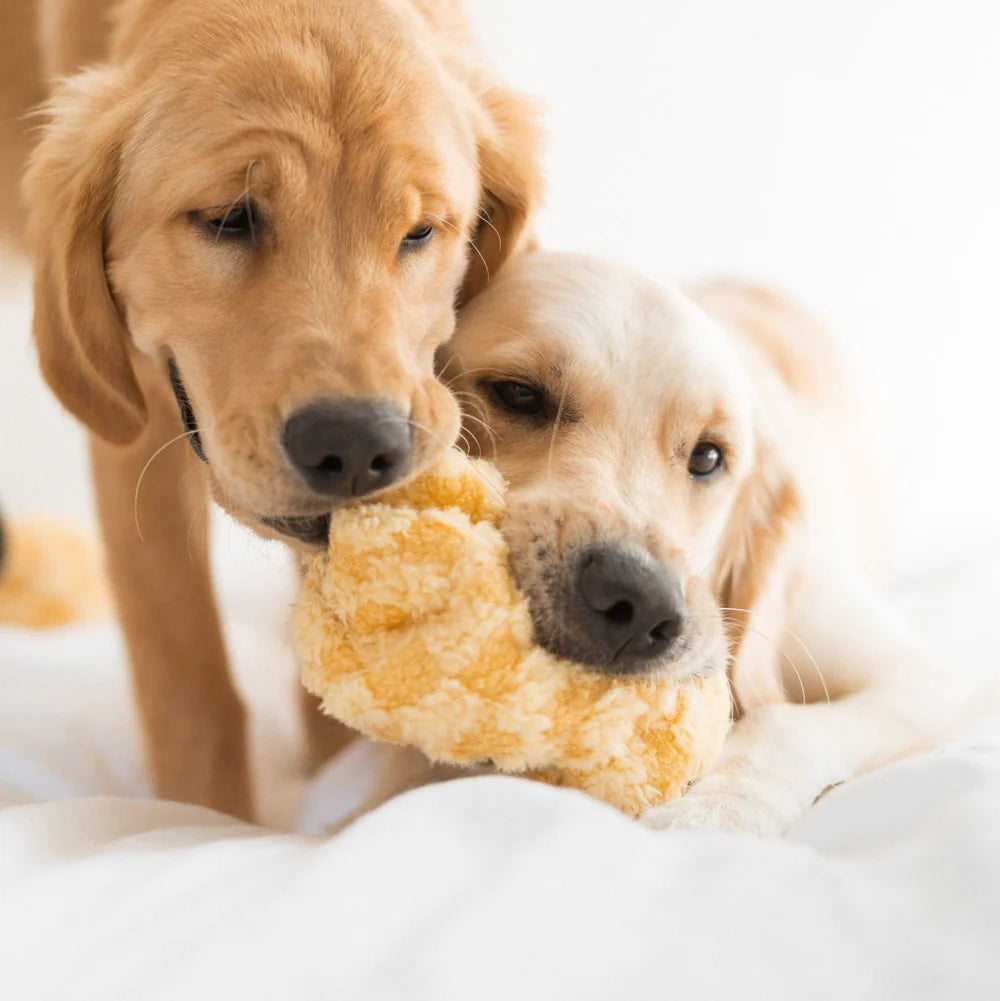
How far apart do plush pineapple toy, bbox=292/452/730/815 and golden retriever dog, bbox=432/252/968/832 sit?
45 mm

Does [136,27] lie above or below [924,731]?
above

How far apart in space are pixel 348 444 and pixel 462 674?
0.26 metres

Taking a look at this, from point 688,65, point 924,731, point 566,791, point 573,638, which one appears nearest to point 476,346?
point 573,638

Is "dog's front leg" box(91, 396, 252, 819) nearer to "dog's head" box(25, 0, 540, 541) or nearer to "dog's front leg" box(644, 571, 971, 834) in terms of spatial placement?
"dog's head" box(25, 0, 540, 541)

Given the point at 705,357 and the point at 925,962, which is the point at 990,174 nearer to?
the point at 705,357

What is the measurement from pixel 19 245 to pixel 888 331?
234 cm

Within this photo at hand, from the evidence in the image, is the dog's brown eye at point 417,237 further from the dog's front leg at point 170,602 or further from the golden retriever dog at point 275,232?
the dog's front leg at point 170,602

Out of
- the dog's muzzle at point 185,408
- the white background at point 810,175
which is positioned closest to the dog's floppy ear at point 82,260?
the dog's muzzle at point 185,408

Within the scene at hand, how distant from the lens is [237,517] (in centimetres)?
133

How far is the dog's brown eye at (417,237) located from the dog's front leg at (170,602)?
0.57 m

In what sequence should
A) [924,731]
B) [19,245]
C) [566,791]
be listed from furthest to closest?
[19,245], [924,731], [566,791]

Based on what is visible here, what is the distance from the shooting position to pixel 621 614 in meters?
1.18

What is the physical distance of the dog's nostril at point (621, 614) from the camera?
118 cm

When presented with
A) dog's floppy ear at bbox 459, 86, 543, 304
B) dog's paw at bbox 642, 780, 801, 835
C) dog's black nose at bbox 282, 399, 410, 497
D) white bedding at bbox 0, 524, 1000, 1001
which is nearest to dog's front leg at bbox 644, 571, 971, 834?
dog's paw at bbox 642, 780, 801, 835
